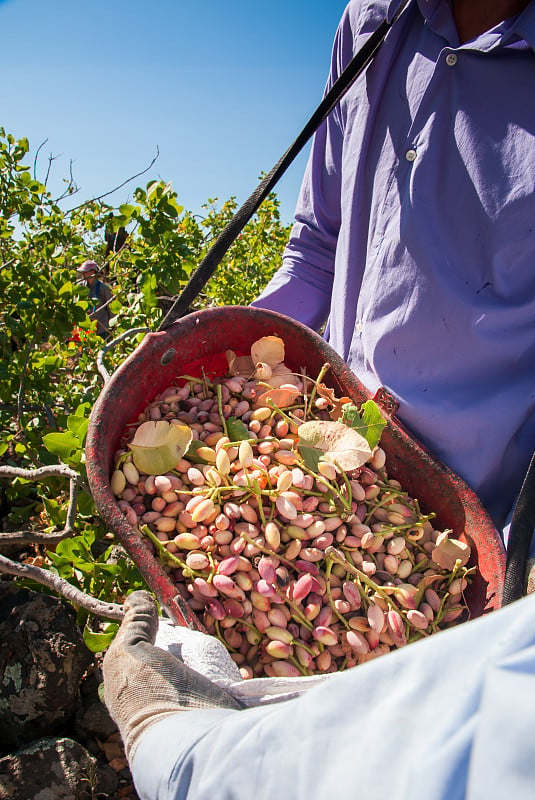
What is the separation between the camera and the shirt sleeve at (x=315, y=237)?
143 cm

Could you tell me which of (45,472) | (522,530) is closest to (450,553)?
(522,530)

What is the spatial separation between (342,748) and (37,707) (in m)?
1.39

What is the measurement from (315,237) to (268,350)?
43 centimetres

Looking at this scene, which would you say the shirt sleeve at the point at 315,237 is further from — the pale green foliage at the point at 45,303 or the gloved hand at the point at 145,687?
the gloved hand at the point at 145,687

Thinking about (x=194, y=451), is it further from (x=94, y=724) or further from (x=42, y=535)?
(x=94, y=724)

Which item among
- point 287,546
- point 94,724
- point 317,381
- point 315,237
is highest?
point 315,237

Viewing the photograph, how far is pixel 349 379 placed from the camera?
1.27 m

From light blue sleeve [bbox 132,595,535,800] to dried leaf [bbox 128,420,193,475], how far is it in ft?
2.17

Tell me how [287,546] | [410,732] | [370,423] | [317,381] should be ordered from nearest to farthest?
[410,732] < [287,546] < [370,423] < [317,381]

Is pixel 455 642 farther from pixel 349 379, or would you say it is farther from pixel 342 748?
pixel 349 379

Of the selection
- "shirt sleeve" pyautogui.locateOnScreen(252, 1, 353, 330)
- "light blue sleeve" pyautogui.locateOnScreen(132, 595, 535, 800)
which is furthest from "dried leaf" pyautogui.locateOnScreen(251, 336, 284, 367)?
"light blue sleeve" pyautogui.locateOnScreen(132, 595, 535, 800)

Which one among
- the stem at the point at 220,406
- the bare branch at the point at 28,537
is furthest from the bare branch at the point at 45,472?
the stem at the point at 220,406

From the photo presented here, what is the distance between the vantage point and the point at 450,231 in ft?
3.76

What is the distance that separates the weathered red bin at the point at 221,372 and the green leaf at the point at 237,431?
20cm
